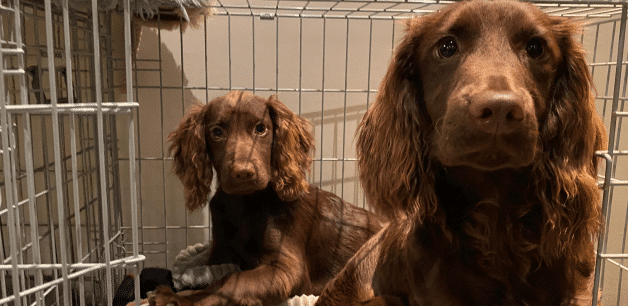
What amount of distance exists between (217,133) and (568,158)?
103 cm

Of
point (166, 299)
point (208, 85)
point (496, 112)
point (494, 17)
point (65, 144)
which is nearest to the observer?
point (496, 112)

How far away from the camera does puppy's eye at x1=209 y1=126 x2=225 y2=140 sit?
1.45 meters

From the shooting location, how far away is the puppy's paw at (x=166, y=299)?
4.07 feet

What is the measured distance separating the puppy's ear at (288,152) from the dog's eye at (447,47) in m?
0.73

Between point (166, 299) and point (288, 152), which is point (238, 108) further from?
point (166, 299)

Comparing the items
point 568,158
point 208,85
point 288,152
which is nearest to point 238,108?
point 288,152

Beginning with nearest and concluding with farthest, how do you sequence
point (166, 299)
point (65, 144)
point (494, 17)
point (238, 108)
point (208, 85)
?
point (494, 17)
point (166, 299)
point (238, 108)
point (65, 144)
point (208, 85)

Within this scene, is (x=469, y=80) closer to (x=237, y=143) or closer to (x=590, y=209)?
(x=590, y=209)

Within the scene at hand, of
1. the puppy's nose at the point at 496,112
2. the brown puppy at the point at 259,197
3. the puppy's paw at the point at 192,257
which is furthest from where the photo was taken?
the puppy's paw at the point at 192,257

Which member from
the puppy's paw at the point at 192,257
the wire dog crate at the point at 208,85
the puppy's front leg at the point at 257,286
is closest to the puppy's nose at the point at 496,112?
the puppy's front leg at the point at 257,286

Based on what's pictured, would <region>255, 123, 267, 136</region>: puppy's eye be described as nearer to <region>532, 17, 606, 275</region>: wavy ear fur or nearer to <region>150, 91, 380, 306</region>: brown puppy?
<region>150, 91, 380, 306</region>: brown puppy

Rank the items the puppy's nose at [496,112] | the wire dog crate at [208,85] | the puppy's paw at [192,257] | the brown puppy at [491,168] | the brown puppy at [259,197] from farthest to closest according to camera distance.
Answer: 1. the wire dog crate at [208,85]
2. the puppy's paw at [192,257]
3. the brown puppy at [259,197]
4. the brown puppy at [491,168]
5. the puppy's nose at [496,112]

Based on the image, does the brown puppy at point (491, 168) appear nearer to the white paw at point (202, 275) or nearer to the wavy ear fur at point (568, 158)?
the wavy ear fur at point (568, 158)

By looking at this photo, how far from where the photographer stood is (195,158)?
58.2 inches
